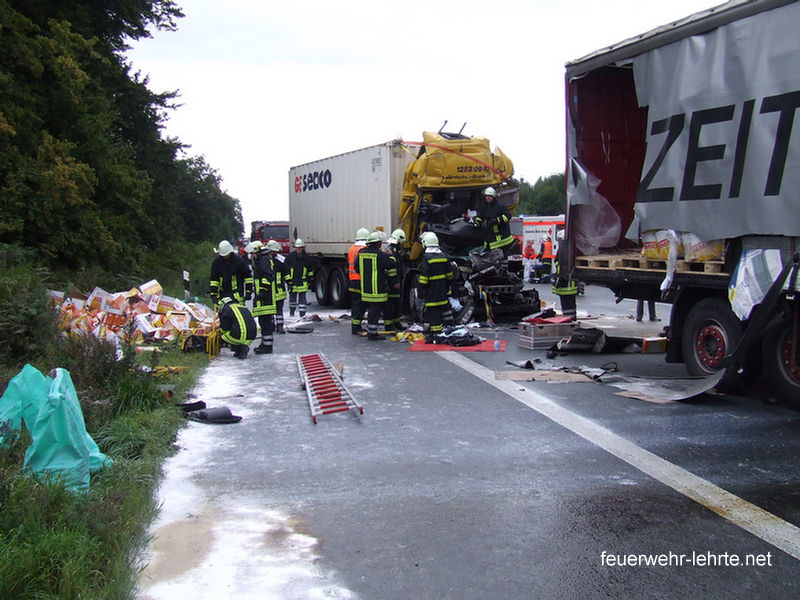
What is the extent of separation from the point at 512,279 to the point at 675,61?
6.48 metres

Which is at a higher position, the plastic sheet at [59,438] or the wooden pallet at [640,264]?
the wooden pallet at [640,264]

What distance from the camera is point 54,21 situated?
13.5 m

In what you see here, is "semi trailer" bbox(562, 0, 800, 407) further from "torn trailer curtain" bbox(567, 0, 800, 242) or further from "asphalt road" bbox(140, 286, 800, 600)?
"asphalt road" bbox(140, 286, 800, 600)

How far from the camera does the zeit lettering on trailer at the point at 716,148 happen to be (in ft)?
20.2

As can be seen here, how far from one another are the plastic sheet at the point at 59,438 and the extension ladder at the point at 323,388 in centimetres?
250

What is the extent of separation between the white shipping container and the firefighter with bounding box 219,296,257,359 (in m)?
4.95

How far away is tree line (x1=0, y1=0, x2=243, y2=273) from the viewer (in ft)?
41.5

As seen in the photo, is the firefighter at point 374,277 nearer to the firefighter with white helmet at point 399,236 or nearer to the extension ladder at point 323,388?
the firefighter with white helmet at point 399,236

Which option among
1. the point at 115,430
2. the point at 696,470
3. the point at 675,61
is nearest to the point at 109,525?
the point at 115,430

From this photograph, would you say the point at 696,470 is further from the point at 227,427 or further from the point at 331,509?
the point at 227,427

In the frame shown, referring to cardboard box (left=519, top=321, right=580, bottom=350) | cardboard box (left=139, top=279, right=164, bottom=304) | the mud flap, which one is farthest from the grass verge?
cardboard box (left=139, top=279, right=164, bottom=304)

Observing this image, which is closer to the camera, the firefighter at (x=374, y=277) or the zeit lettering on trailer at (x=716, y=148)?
the zeit lettering on trailer at (x=716, y=148)

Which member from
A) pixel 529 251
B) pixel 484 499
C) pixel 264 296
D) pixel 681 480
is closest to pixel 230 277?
pixel 264 296

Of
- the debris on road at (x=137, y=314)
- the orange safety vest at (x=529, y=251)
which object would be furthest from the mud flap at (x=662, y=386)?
the orange safety vest at (x=529, y=251)
